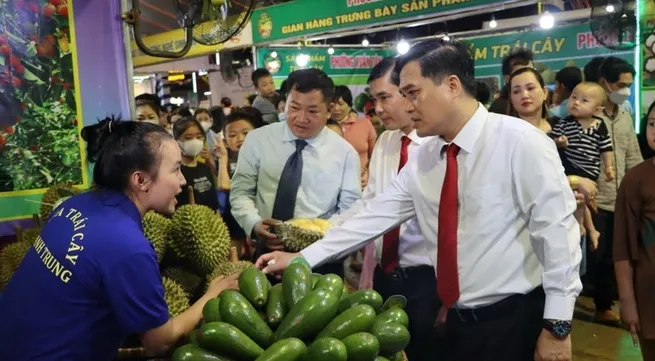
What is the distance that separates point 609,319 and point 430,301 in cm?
308

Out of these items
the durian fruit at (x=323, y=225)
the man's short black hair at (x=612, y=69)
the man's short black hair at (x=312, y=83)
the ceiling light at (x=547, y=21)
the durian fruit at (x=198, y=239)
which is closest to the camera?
the durian fruit at (x=198, y=239)

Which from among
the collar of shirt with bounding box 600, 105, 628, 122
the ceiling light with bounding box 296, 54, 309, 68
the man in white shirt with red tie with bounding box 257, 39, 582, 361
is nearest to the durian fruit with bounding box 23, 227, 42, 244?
the man in white shirt with red tie with bounding box 257, 39, 582, 361

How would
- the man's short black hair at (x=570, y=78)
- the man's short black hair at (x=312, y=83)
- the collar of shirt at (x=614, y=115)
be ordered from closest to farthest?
the man's short black hair at (x=312, y=83) → the collar of shirt at (x=614, y=115) → the man's short black hair at (x=570, y=78)

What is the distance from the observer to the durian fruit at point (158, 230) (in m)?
2.20

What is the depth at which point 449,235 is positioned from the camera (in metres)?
2.09

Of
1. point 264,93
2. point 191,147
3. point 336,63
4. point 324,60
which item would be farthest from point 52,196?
point 336,63

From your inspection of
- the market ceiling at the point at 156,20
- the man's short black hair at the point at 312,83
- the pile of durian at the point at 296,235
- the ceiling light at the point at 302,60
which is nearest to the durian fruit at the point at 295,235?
the pile of durian at the point at 296,235

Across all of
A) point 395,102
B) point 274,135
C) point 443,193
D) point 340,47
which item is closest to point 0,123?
point 274,135

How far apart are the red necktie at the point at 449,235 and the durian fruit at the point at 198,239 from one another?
2.52 feet

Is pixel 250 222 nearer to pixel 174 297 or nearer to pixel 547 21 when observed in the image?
pixel 174 297

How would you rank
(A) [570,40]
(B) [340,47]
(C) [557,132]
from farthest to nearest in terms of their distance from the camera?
(B) [340,47], (A) [570,40], (C) [557,132]

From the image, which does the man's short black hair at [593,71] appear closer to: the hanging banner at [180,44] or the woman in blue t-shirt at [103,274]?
the woman in blue t-shirt at [103,274]

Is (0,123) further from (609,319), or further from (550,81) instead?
(550,81)

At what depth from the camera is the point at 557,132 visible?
4332 mm
